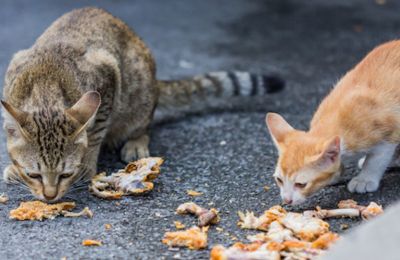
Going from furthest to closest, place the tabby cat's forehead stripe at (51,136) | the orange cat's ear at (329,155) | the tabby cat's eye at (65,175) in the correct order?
1. the tabby cat's eye at (65,175)
2. the tabby cat's forehead stripe at (51,136)
3. the orange cat's ear at (329,155)

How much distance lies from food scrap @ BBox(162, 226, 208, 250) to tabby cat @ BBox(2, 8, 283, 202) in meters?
0.92

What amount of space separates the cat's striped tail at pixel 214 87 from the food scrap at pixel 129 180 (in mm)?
1387

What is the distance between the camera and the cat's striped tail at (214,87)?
22.3ft

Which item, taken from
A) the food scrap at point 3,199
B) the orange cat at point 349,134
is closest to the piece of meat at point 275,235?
the orange cat at point 349,134

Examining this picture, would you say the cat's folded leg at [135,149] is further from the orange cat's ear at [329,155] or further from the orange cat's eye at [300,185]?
the orange cat's ear at [329,155]

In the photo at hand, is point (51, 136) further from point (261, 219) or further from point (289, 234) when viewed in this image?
point (289, 234)

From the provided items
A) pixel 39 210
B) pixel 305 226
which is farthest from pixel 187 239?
pixel 39 210

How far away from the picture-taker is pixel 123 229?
15.5 ft

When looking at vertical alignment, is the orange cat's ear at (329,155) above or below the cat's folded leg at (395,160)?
above

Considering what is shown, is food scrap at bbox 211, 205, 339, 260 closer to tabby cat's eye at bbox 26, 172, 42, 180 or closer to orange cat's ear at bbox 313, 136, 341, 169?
orange cat's ear at bbox 313, 136, 341, 169

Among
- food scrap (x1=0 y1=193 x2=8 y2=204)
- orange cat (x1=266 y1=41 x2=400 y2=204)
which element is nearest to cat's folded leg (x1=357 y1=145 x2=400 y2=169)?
orange cat (x1=266 y1=41 x2=400 y2=204)

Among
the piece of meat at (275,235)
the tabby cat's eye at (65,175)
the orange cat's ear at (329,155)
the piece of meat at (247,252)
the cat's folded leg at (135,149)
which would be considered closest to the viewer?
the piece of meat at (247,252)

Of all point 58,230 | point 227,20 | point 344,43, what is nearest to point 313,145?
point 58,230

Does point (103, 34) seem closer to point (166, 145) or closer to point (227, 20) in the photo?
point (166, 145)
